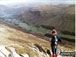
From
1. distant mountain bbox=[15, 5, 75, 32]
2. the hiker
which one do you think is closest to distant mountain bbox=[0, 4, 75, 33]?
distant mountain bbox=[15, 5, 75, 32]

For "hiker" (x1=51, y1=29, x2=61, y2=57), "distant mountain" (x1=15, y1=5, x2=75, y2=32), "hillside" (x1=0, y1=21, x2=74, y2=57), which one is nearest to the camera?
"hillside" (x1=0, y1=21, x2=74, y2=57)

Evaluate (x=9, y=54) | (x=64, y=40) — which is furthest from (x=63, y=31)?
(x=9, y=54)

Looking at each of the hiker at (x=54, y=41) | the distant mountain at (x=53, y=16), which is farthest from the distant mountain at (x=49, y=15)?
the hiker at (x=54, y=41)

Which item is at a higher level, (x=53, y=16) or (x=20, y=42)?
(x=53, y=16)

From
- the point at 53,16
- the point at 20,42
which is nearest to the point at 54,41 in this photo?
the point at 53,16

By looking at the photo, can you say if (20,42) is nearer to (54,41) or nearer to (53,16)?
(54,41)

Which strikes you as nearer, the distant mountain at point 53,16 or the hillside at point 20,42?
the hillside at point 20,42

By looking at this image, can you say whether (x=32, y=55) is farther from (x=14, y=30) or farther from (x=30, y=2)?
(x=30, y=2)

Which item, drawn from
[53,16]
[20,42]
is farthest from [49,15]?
[20,42]

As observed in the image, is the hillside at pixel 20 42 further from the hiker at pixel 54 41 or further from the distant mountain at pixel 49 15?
the distant mountain at pixel 49 15

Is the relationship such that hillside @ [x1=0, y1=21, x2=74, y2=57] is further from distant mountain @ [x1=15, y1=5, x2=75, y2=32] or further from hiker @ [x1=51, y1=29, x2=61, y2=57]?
distant mountain @ [x1=15, y1=5, x2=75, y2=32]

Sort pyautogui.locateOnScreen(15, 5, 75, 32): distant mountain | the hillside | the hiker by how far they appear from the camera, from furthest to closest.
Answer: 1. pyautogui.locateOnScreen(15, 5, 75, 32): distant mountain
2. the hiker
3. the hillside

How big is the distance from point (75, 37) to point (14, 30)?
1.17 m

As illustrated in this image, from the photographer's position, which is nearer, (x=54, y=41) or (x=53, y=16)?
(x=54, y=41)
